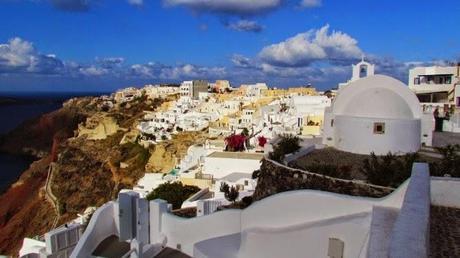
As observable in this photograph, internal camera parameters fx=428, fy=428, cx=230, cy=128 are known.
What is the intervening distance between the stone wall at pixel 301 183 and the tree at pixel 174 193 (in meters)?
6.04

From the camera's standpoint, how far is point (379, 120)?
601 inches

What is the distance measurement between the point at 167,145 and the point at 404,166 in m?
30.3

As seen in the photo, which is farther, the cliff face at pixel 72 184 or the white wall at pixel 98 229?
the cliff face at pixel 72 184

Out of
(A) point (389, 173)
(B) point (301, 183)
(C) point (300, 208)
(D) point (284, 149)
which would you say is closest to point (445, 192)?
(C) point (300, 208)

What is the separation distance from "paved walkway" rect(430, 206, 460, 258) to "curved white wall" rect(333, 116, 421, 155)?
978 centimetres

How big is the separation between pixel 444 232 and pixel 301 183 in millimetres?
8166

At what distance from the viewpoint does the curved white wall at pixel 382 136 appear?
15.2 meters

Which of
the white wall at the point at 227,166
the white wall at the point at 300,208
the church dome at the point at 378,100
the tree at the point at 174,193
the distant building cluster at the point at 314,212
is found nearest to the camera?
the distant building cluster at the point at 314,212

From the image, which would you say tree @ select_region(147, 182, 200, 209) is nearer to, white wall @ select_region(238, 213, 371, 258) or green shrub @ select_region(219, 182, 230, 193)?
green shrub @ select_region(219, 182, 230, 193)

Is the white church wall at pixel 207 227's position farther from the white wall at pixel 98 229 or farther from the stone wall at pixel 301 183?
the stone wall at pixel 301 183

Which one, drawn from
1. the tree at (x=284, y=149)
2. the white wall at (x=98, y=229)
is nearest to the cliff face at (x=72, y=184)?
the tree at (x=284, y=149)

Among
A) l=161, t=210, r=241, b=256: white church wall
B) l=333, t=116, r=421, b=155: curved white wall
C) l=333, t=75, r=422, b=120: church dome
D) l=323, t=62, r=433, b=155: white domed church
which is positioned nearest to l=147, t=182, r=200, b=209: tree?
l=323, t=62, r=433, b=155: white domed church

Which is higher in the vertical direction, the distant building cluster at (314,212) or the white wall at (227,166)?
the distant building cluster at (314,212)

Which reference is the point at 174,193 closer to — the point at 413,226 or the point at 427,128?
the point at 427,128
